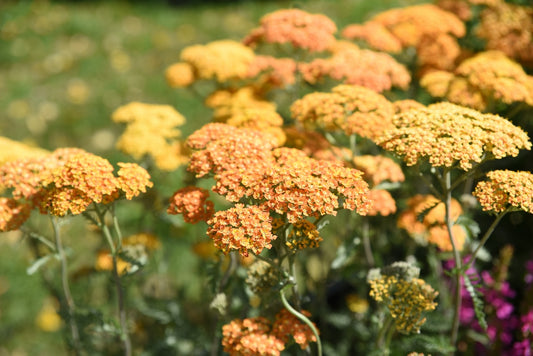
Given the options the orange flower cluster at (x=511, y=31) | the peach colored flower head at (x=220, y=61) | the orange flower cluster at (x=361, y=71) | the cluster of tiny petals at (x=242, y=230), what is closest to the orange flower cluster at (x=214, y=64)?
the peach colored flower head at (x=220, y=61)

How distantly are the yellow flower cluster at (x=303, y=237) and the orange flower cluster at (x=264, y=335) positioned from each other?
18.6 inches

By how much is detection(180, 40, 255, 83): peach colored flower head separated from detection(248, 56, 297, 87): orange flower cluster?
0.25 feet

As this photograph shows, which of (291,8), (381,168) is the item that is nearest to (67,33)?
(291,8)

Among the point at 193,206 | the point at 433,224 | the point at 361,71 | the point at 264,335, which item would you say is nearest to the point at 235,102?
the point at 361,71

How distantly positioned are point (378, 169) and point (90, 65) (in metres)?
7.34

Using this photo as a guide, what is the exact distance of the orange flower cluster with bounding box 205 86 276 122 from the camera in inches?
129

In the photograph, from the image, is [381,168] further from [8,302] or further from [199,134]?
[8,302]

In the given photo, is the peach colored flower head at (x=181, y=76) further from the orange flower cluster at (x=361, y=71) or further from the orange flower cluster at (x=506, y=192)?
the orange flower cluster at (x=506, y=192)

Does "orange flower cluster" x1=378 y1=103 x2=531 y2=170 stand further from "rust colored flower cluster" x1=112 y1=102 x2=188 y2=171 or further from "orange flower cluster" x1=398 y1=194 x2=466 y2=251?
"rust colored flower cluster" x1=112 y1=102 x2=188 y2=171

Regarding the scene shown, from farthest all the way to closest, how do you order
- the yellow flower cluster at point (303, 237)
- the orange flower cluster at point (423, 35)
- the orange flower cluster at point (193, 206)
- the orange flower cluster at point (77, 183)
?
the orange flower cluster at point (423, 35) < the orange flower cluster at point (193, 206) < the orange flower cluster at point (77, 183) < the yellow flower cluster at point (303, 237)

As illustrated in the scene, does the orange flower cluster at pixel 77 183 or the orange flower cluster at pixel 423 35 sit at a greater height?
the orange flower cluster at pixel 423 35

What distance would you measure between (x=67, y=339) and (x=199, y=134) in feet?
5.98

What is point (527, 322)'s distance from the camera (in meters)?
3.00

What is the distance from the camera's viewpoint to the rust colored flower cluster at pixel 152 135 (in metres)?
3.27
